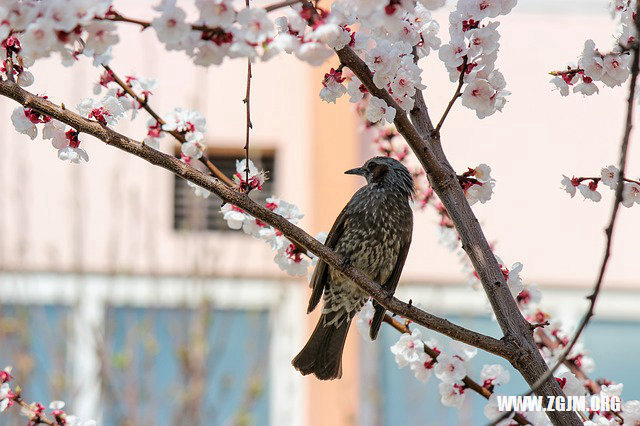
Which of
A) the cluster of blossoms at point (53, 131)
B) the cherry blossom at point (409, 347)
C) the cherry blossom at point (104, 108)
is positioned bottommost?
the cherry blossom at point (409, 347)

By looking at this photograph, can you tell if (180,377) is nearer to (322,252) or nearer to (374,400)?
(374,400)

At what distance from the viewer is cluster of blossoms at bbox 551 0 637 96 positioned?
2064mm

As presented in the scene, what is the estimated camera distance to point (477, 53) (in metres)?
1.99

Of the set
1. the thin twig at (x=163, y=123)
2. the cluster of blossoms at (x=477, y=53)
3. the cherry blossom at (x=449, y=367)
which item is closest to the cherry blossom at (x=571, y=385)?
the cherry blossom at (x=449, y=367)

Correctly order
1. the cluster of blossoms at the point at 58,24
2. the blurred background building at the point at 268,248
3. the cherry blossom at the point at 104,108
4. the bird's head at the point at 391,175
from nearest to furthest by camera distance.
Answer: the cluster of blossoms at the point at 58,24, the cherry blossom at the point at 104,108, the bird's head at the point at 391,175, the blurred background building at the point at 268,248

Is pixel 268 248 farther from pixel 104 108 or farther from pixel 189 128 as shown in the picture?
pixel 104 108

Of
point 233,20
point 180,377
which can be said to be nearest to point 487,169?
point 233,20

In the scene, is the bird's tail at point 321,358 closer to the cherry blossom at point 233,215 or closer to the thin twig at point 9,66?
the cherry blossom at point 233,215

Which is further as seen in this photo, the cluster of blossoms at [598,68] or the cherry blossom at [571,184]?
the cherry blossom at [571,184]

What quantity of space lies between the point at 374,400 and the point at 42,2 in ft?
15.2

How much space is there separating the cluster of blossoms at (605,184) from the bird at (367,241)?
0.86 metres

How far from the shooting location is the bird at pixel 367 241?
2.96m

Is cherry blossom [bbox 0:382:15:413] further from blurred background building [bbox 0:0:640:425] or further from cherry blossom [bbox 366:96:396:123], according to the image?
blurred background building [bbox 0:0:640:425]

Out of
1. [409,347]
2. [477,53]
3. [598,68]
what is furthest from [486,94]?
[409,347]
